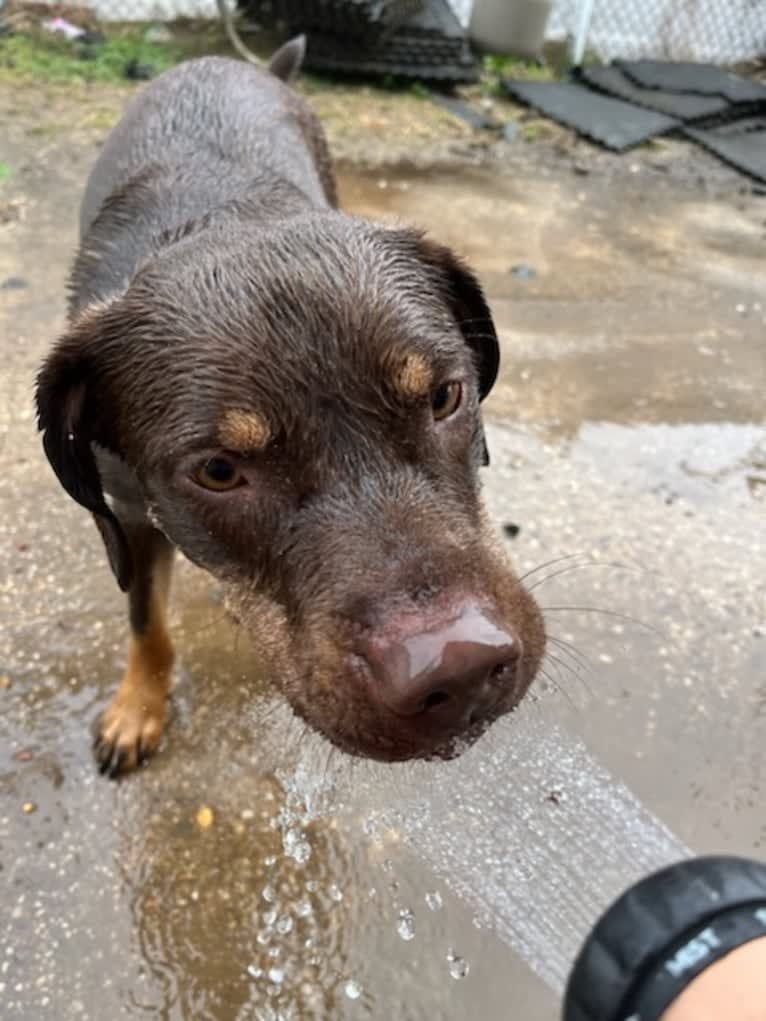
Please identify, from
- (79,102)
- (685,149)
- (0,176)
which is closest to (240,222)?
(0,176)

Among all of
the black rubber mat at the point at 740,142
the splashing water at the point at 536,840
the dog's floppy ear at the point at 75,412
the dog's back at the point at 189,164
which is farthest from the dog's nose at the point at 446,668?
the black rubber mat at the point at 740,142

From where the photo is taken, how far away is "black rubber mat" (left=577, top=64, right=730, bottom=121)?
28.7 ft

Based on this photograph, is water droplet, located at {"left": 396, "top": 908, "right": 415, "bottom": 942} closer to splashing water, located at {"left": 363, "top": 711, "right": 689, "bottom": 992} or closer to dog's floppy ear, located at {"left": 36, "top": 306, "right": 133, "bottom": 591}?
splashing water, located at {"left": 363, "top": 711, "right": 689, "bottom": 992}

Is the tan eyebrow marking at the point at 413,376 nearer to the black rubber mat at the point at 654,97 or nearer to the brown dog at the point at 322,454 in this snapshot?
the brown dog at the point at 322,454

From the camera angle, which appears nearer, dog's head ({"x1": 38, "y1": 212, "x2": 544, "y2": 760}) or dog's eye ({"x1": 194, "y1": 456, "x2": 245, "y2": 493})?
dog's head ({"x1": 38, "y1": 212, "x2": 544, "y2": 760})

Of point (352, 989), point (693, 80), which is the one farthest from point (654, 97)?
point (352, 989)

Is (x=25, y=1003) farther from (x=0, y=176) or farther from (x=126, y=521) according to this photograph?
(x=0, y=176)

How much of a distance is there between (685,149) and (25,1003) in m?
8.25

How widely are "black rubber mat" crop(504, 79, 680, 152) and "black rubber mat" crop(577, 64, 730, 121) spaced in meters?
0.11

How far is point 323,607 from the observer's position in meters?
1.96

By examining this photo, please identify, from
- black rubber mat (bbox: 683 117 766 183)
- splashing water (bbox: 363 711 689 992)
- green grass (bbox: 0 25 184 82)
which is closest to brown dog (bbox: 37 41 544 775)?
splashing water (bbox: 363 711 689 992)

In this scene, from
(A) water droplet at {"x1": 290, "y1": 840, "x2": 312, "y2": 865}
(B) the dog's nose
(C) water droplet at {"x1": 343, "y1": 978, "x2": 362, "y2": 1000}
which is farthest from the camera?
(A) water droplet at {"x1": 290, "y1": 840, "x2": 312, "y2": 865}

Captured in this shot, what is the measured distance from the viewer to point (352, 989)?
2.58 metres

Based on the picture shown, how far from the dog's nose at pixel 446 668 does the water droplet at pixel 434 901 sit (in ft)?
4.07
